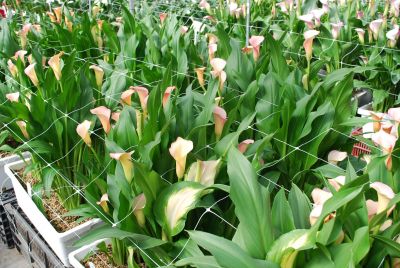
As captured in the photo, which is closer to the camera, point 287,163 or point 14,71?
point 287,163

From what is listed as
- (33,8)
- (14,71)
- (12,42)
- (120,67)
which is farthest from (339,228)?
(33,8)

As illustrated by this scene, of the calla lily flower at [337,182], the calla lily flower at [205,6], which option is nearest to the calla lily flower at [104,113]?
the calla lily flower at [337,182]

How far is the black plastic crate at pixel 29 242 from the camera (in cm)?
129

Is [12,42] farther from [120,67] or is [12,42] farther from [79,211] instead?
[79,211]

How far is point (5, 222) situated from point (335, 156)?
118 cm

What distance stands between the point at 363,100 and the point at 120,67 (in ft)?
4.14

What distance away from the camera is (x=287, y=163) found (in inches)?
48.6

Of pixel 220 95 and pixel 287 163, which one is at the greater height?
pixel 220 95

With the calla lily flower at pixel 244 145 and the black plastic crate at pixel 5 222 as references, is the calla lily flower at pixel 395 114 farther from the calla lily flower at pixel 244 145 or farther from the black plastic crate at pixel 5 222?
the black plastic crate at pixel 5 222

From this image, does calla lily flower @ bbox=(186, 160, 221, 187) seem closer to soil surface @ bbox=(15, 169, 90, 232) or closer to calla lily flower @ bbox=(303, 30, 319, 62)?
soil surface @ bbox=(15, 169, 90, 232)

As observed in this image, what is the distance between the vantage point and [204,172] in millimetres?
983

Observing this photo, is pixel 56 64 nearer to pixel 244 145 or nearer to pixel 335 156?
pixel 244 145

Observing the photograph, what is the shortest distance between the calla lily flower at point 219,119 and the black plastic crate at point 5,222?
0.86m

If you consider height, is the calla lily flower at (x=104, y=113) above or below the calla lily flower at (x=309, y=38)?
below
